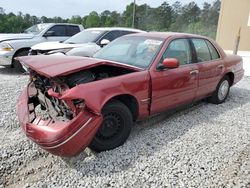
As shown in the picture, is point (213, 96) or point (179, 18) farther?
point (179, 18)

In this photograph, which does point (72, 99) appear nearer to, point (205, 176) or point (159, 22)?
point (205, 176)

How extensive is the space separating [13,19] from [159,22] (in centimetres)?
2067

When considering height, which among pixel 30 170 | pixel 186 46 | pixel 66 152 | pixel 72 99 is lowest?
pixel 30 170

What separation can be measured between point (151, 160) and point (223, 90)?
3182 millimetres

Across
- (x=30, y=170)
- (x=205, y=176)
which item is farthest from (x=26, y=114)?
(x=205, y=176)

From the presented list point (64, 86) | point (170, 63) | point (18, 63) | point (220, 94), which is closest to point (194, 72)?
point (170, 63)

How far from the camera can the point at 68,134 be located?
2.84 m

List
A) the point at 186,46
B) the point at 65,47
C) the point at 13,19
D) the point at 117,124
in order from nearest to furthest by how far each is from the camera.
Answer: the point at 117,124 → the point at 186,46 → the point at 65,47 → the point at 13,19

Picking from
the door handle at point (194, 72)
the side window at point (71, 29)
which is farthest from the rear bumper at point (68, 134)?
the side window at point (71, 29)

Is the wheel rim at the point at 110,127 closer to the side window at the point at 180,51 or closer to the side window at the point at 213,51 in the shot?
the side window at the point at 180,51

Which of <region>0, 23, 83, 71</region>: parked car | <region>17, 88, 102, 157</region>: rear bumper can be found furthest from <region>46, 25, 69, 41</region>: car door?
<region>17, 88, 102, 157</region>: rear bumper

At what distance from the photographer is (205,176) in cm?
293

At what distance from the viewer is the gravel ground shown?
2834mm

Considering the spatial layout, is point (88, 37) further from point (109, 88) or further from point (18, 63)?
point (109, 88)
